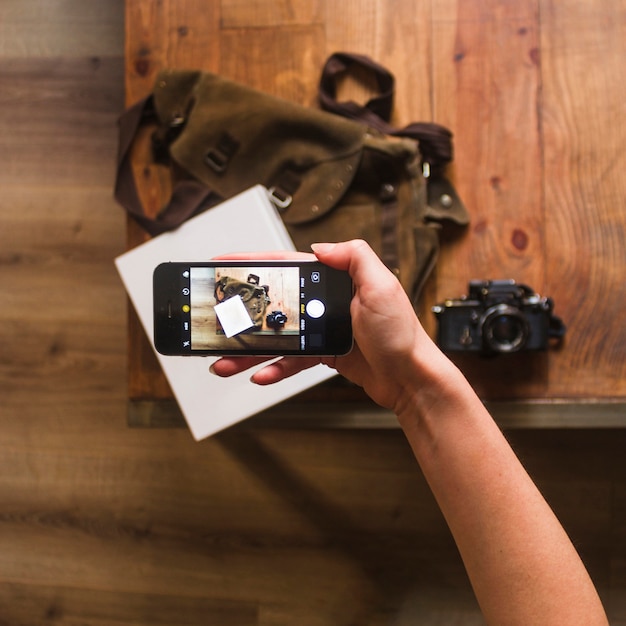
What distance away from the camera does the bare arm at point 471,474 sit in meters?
0.53

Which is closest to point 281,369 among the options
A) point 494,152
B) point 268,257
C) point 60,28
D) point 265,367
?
point 265,367

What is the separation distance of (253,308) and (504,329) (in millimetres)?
379

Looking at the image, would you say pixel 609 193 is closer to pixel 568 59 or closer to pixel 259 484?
pixel 568 59

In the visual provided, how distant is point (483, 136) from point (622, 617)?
0.98 m

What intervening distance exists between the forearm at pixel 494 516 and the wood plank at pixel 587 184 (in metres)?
0.31

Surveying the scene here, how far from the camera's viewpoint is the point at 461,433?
585 millimetres

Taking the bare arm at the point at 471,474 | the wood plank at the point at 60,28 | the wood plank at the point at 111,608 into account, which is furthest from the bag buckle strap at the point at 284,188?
the wood plank at the point at 111,608

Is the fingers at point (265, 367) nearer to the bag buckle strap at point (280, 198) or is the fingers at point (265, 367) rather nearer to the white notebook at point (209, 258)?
the white notebook at point (209, 258)

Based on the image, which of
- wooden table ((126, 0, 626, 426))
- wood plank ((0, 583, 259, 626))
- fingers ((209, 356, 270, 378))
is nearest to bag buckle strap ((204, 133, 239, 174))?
wooden table ((126, 0, 626, 426))

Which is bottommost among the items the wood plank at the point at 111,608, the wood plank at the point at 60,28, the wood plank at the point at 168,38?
the wood plank at the point at 111,608

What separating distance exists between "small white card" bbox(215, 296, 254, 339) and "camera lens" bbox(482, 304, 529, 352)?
1.14 ft

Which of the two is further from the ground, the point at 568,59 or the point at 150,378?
the point at 568,59

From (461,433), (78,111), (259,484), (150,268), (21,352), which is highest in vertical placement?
(78,111)

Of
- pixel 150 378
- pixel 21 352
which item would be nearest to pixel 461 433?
pixel 150 378
